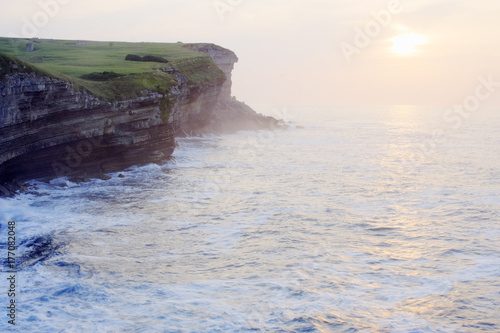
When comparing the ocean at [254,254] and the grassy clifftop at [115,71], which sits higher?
the grassy clifftop at [115,71]

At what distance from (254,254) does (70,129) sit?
15.4 meters

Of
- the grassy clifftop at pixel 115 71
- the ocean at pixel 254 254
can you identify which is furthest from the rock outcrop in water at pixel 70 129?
the ocean at pixel 254 254

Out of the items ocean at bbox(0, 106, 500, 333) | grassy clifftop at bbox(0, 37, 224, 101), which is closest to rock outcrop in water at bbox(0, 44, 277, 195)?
grassy clifftop at bbox(0, 37, 224, 101)

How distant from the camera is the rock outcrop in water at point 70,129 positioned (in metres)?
23.6

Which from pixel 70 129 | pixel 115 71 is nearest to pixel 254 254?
pixel 70 129

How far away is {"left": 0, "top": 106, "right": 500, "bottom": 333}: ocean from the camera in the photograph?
1305cm

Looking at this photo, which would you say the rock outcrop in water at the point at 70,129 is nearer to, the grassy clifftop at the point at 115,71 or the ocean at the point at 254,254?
the grassy clifftop at the point at 115,71

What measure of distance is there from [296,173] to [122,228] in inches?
718

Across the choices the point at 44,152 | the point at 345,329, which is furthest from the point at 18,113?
the point at 345,329

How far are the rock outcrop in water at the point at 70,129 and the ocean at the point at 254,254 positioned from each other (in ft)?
4.94

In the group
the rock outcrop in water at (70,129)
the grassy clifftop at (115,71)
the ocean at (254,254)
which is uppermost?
the grassy clifftop at (115,71)

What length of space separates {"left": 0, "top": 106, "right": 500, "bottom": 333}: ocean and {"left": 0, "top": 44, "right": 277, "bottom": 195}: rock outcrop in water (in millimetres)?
1505

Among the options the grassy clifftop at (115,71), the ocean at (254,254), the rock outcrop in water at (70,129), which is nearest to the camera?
the ocean at (254,254)

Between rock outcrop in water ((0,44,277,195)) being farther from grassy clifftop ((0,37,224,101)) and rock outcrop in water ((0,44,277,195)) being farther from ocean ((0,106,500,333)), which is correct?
ocean ((0,106,500,333))
